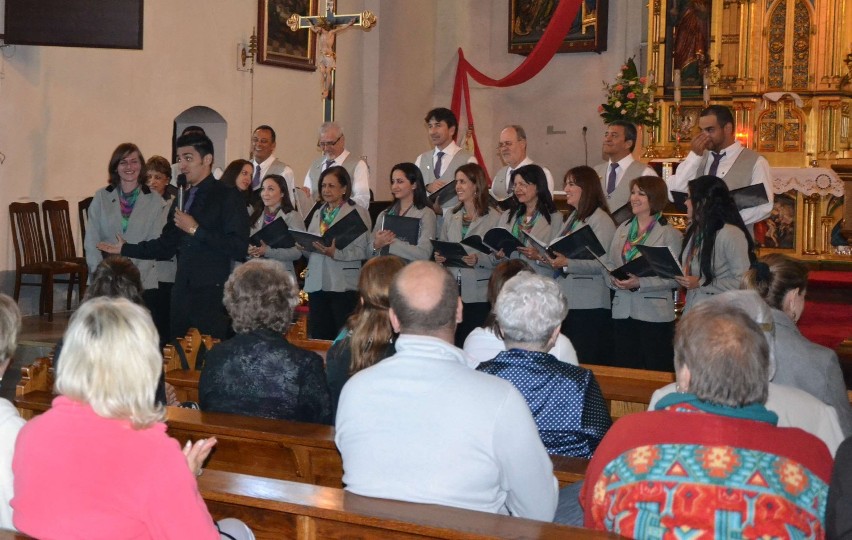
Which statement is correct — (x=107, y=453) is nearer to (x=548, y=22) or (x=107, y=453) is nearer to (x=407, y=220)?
(x=407, y=220)

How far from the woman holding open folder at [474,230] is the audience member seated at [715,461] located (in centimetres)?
412

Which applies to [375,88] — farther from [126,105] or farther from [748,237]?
[748,237]

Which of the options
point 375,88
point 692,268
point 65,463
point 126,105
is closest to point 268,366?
point 65,463

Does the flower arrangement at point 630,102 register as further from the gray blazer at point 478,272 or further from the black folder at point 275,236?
the black folder at point 275,236

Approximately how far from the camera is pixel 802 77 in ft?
36.3

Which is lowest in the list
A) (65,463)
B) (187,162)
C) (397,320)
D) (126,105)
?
(65,463)

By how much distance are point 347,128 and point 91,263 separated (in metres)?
6.67

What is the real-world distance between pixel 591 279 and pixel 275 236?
194cm

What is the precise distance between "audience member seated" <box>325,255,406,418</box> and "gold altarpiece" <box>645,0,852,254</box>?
24.8ft

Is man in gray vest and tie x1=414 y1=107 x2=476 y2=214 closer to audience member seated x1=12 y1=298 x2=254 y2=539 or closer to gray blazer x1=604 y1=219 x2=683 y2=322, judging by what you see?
gray blazer x1=604 y1=219 x2=683 y2=322

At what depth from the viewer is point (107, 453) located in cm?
209

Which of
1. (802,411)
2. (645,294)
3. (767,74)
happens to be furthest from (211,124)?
(802,411)

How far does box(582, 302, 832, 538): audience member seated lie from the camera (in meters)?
2.13

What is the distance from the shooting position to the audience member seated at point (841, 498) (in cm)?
219
